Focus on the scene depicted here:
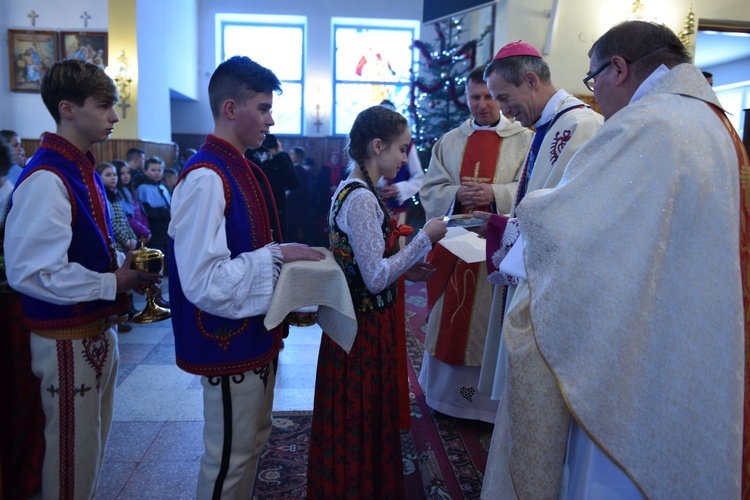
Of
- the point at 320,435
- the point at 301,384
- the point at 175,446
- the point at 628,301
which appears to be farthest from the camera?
the point at 301,384

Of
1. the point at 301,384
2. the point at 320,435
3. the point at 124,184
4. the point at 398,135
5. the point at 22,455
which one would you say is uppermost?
the point at 398,135

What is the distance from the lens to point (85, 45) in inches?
389

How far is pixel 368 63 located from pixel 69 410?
13408mm

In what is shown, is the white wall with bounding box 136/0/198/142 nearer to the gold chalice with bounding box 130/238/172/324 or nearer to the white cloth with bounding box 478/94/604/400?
the gold chalice with bounding box 130/238/172/324

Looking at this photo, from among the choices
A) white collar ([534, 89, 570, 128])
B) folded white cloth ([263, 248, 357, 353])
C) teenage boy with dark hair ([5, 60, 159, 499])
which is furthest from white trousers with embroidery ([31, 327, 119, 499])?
white collar ([534, 89, 570, 128])

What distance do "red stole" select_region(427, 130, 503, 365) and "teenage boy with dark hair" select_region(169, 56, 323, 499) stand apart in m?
1.57

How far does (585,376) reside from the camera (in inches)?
56.8

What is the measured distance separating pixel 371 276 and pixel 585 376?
81cm

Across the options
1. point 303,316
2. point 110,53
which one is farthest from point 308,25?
point 303,316

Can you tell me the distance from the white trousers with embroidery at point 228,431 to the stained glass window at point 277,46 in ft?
41.5

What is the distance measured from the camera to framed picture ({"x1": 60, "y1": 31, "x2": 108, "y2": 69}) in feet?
32.2

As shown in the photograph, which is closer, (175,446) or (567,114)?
(567,114)

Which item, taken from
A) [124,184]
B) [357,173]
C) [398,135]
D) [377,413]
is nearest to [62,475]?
[377,413]

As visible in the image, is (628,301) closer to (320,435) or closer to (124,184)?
(320,435)
